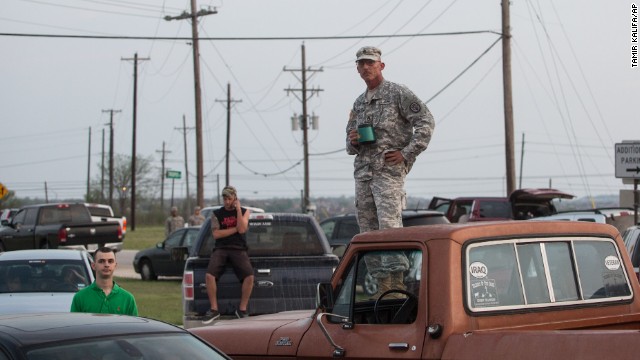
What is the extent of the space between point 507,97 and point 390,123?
2225 centimetres

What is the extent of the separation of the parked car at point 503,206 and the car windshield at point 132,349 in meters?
20.9

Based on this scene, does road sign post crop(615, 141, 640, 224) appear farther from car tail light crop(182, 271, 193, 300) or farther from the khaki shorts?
car tail light crop(182, 271, 193, 300)

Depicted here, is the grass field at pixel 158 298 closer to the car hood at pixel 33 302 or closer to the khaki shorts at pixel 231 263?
the car hood at pixel 33 302

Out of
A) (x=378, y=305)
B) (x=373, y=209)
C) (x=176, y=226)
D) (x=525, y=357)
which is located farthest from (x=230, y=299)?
(x=176, y=226)

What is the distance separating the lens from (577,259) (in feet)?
21.8

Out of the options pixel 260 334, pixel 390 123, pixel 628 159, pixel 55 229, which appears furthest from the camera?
pixel 55 229

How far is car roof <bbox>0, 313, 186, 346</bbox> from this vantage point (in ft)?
18.8

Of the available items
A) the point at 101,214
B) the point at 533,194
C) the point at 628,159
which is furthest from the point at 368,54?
the point at 101,214

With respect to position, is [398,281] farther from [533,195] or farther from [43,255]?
[533,195]

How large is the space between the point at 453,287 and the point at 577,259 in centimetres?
106

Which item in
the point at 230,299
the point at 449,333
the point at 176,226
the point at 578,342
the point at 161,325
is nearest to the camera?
the point at 578,342

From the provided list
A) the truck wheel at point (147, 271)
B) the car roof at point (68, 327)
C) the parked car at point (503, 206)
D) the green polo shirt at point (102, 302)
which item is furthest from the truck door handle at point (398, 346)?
the truck wheel at point (147, 271)

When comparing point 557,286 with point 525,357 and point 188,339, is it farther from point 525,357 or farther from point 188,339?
point 188,339

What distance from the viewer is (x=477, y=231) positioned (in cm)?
621
